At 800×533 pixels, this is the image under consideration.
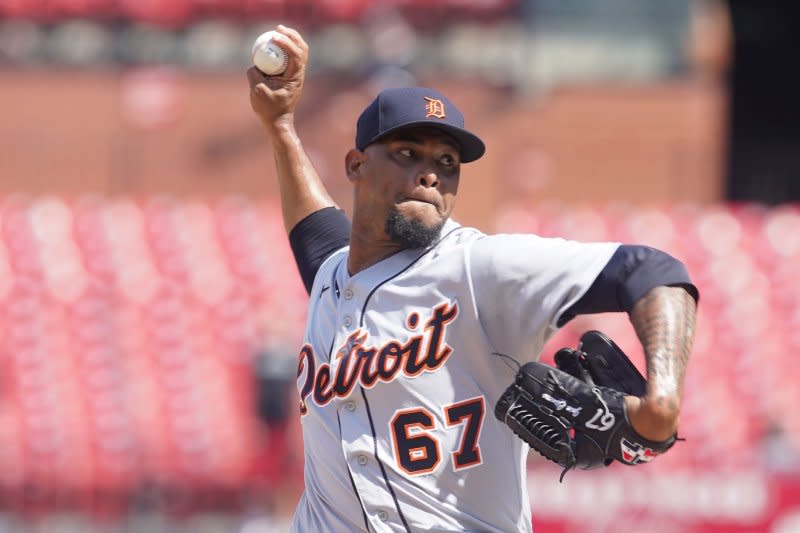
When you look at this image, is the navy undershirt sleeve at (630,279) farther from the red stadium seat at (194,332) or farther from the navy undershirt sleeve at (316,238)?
the red stadium seat at (194,332)

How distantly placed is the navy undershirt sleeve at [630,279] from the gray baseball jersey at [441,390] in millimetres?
139

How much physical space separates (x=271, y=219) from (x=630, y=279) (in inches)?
356

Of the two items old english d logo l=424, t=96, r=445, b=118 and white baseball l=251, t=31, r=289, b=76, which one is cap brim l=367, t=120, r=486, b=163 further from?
white baseball l=251, t=31, r=289, b=76

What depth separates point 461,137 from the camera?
279 cm

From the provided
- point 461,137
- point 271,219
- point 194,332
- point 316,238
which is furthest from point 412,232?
point 271,219

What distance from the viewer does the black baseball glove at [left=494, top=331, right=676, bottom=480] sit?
2344 mm

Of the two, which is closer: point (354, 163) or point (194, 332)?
point (354, 163)

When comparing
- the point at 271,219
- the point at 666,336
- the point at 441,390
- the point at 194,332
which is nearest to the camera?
the point at 666,336

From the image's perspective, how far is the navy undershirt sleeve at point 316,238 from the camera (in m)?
3.41

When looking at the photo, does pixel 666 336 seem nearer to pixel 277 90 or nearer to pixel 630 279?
pixel 630 279

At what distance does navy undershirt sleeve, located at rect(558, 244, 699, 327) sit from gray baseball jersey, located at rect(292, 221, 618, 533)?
0.14m

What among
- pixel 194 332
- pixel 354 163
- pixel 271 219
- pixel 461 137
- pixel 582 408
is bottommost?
pixel 194 332

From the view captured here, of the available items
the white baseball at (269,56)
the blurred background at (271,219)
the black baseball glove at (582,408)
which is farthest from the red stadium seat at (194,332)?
the black baseball glove at (582,408)

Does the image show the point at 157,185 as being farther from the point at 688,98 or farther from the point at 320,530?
the point at 320,530
